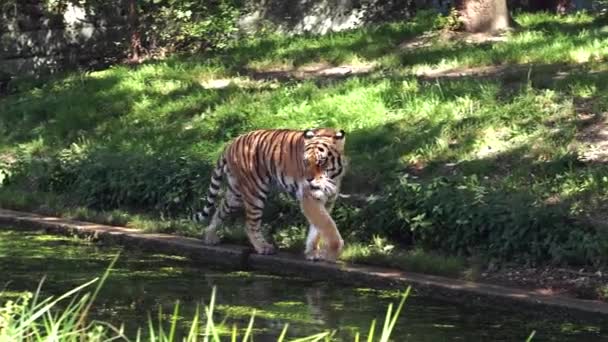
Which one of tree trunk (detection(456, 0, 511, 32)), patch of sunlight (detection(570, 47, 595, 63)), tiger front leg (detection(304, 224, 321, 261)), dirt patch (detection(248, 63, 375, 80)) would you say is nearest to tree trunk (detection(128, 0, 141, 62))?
dirt patch (detection(248, 63, 375, 80))

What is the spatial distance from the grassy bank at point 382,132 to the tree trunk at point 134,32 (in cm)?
130

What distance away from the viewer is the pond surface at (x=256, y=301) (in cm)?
843

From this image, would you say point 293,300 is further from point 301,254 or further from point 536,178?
point 536,178

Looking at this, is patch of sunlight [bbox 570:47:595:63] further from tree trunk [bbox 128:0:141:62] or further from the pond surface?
tree trunk [bbox 128:0:141:62]

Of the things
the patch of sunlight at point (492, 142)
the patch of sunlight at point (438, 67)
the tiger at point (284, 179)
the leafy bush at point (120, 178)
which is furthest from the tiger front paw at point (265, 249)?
the patch of sunlight at point (438, 67)

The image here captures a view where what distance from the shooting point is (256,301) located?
30.8 feet

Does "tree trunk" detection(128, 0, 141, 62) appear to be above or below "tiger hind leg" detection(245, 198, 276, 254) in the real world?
above

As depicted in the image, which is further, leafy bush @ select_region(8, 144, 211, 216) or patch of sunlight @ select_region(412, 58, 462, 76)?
patch of sunlight @ select_region(412, 58, 462, 76)

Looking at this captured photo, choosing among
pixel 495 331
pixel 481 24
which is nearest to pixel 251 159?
pixel 495 331

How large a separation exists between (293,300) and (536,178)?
293cm

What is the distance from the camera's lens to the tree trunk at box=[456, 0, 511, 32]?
700 inches

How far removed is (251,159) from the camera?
456 inches

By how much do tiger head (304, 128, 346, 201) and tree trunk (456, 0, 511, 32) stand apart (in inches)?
291

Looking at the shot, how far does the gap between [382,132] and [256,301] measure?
14.4 feet
